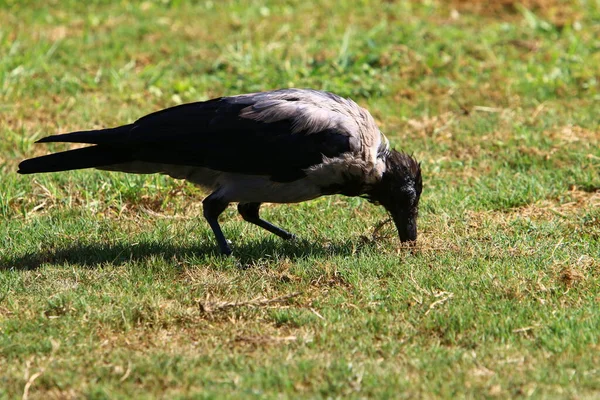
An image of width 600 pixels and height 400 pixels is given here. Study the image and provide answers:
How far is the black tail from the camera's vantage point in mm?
6238

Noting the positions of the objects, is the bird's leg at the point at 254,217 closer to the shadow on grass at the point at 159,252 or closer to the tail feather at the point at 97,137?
the shadow on grass at the point at 159,252

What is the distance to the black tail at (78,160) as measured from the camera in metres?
6.24

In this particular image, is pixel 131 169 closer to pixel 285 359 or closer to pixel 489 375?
pixel 285 359

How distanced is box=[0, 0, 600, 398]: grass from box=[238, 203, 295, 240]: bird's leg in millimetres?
159

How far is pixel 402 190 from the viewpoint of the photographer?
6406 mm

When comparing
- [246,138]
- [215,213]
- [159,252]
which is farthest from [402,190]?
[159,252]

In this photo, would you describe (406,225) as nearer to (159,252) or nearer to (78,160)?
(159,252)

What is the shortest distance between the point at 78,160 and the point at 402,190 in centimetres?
222

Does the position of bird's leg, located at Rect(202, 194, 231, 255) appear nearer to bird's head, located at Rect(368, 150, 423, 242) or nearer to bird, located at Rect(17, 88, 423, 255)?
bird, located at Rect(17, 88, 423, 255)

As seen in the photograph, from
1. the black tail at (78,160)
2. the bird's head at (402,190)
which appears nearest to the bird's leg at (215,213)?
the black tail at (78,160)

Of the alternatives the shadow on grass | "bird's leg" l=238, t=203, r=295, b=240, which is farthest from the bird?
"bird's leg" l=238, t=203, r=295, b=240

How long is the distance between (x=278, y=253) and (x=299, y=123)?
887mm

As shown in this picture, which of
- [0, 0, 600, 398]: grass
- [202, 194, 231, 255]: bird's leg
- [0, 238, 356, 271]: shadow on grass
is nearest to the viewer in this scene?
[0, 0, 600, 398]: grass

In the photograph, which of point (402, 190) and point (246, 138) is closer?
point (246, 138)
